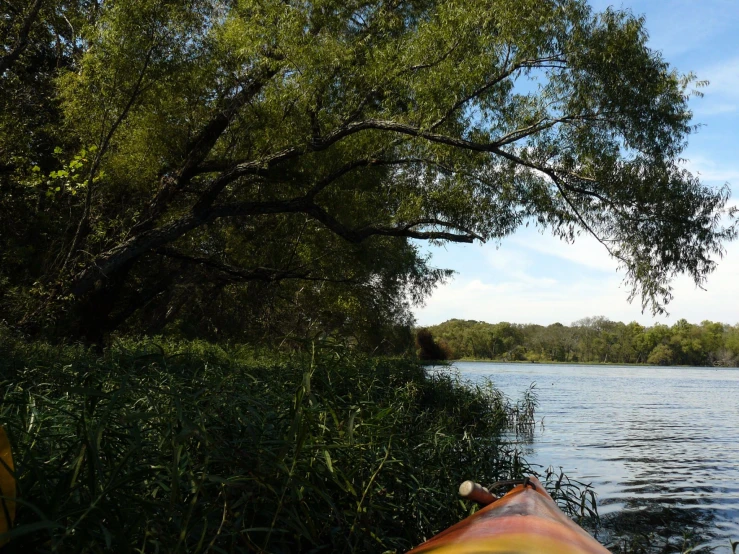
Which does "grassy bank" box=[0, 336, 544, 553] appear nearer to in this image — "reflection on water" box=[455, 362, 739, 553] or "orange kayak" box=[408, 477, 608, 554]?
"orange kayak" box=[408, 477, 608, 554]

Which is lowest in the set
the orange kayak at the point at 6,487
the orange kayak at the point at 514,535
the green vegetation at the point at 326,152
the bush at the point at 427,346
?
the orange kayak at the point at 514,535

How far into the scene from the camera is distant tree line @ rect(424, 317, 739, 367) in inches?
3602

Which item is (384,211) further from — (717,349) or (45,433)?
(717,349)

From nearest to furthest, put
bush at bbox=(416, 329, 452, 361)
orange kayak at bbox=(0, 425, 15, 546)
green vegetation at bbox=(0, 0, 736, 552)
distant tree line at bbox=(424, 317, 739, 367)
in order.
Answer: orange kayak at bbox=(0, 425, 15, 546), green vegetation at bbox=(0, 0, 736, 552), bush at bbox=(416, 329, 452, 361), distant tree line at bbox=(424, 317, 739, 367)

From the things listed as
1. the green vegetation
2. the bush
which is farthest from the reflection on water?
the bush

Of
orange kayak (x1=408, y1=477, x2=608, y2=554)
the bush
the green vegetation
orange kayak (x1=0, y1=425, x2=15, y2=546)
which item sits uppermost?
the green vegetation

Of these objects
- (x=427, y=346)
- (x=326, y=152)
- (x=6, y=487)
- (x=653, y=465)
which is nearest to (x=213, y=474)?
(x=6, y=487)

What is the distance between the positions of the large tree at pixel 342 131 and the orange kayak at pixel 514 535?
903 cm

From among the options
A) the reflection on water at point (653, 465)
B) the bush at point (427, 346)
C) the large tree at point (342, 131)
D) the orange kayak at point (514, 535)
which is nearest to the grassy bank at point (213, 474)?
the orange kayak at point (514, 535)

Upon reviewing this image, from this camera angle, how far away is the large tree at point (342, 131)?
11117mm

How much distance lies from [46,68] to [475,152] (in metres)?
11.3

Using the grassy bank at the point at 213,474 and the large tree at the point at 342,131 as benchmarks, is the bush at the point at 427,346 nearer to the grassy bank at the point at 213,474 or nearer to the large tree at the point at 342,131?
the large tree at the point at 342,131

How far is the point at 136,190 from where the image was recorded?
1606 centimetres

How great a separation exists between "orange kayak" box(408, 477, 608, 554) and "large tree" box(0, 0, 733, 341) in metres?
9.03
